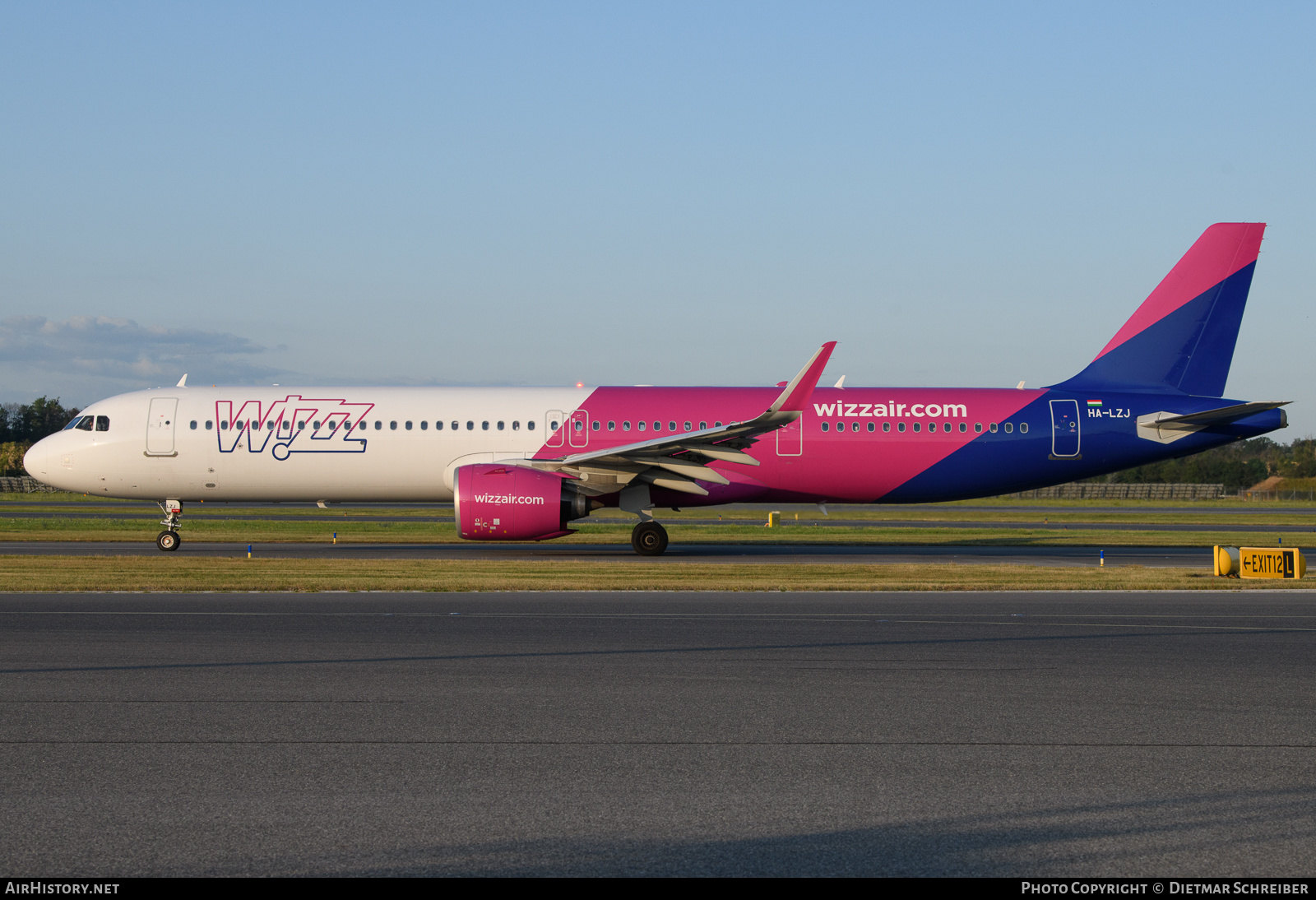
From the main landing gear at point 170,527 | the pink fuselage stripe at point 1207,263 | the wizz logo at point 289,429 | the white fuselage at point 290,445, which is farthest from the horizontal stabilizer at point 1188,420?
the main landing gear at point 170,527

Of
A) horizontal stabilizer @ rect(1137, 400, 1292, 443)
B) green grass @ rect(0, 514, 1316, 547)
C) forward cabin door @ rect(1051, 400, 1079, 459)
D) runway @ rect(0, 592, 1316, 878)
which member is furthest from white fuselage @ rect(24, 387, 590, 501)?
horizontal stabilizer @ rect(1137, 400, 1292, 443)

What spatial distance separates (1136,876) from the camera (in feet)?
14.3

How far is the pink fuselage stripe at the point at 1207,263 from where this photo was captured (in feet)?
80.2

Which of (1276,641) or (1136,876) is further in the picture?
(1276,641)

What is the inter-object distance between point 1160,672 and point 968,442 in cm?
1544

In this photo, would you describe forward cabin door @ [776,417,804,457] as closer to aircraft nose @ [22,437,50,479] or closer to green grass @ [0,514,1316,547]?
green grass @ [0,514,1316,547]

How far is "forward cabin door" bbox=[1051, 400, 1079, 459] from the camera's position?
24219 millimetres

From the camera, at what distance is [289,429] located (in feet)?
77.3

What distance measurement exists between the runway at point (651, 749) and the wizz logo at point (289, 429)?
11.6 meters

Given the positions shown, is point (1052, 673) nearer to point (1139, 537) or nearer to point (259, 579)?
point (259, 579)

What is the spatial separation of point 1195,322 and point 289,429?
808 inches

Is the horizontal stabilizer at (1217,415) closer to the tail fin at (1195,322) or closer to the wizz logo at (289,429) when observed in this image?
the tail fin at (1195,322)

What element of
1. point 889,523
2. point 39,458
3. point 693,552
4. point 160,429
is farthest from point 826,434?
point 39,458
